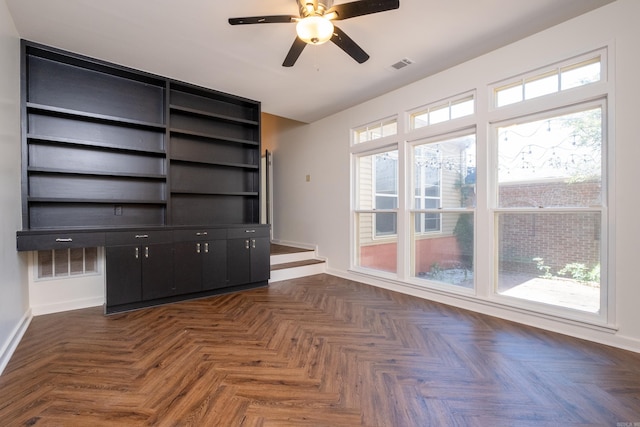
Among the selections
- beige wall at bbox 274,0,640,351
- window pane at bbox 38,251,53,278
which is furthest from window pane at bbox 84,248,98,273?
beige wall at bbox 274,0,640,351

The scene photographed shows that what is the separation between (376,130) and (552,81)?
7.09 feet

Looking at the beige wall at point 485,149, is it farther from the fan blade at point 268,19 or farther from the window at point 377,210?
the fan blade at point 268,19

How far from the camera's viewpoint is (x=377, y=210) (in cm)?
443

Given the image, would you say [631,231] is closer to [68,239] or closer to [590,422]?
[590,422]

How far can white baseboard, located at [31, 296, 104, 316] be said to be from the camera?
10.1ft

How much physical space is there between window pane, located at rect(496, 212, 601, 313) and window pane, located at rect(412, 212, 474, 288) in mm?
342

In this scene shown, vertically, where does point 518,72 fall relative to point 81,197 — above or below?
above

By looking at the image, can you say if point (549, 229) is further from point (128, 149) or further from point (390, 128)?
point (128, 149)

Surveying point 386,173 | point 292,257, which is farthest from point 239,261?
point 386,173

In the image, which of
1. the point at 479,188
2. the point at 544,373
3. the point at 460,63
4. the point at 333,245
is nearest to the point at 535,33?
the point at 460,63

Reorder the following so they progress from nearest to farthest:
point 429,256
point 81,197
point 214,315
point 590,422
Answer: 1. point 590,422
2. point 214,315
3. point 81,197
4. point 429,256

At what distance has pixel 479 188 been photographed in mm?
3180

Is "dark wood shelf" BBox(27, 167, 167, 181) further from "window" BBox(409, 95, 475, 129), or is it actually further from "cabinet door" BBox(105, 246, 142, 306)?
"window" BBox(409, 95, 475, 129)

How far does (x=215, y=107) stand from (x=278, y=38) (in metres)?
1.93
